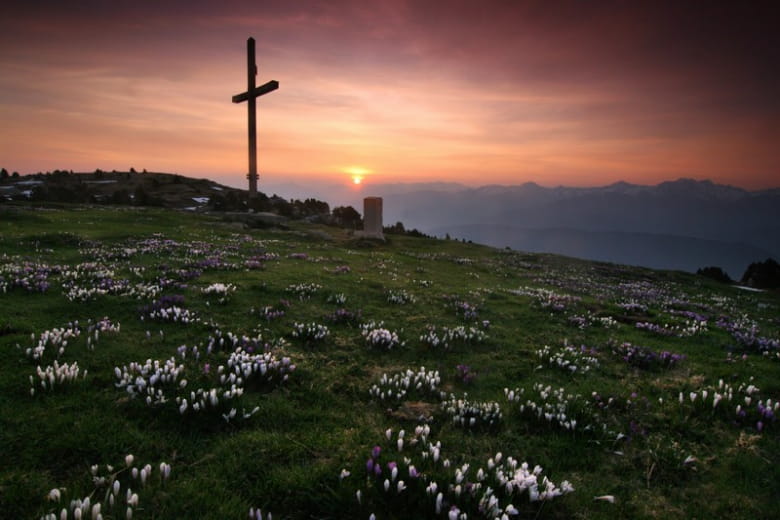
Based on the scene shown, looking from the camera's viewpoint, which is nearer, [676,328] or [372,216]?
[676,328]

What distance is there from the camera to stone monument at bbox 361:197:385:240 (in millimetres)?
38031

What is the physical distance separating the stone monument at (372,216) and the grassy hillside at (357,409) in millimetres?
24550

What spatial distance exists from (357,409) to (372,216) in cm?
3261

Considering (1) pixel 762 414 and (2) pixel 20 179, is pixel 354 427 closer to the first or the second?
(1) pixel 762 414

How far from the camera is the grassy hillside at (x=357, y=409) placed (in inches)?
173

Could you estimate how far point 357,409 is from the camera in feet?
22.1

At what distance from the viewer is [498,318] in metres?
14.1

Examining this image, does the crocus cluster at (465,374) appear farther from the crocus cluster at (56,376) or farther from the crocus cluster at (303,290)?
the crocus cluster at (303,290)

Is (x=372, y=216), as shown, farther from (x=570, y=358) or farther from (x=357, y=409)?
(x=357, y=409)

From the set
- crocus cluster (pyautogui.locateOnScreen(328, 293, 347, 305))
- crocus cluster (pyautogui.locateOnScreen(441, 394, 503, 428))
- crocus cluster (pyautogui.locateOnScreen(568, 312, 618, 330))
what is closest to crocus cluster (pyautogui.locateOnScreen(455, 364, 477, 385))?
crocus cluster (pyautogui.locateOnScreen(441, 394, 503, 428))

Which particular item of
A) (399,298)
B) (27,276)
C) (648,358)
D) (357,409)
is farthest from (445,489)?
(27,276)

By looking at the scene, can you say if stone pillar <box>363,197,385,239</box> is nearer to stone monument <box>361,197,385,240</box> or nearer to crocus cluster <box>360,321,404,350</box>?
stone monument <box>361,197,385,240</box>

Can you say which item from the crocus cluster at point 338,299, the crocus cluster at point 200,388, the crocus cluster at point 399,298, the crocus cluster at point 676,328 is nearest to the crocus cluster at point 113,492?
the crocus cluster at point 200,388

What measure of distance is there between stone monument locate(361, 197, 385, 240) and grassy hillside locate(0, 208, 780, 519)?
24.6 m
